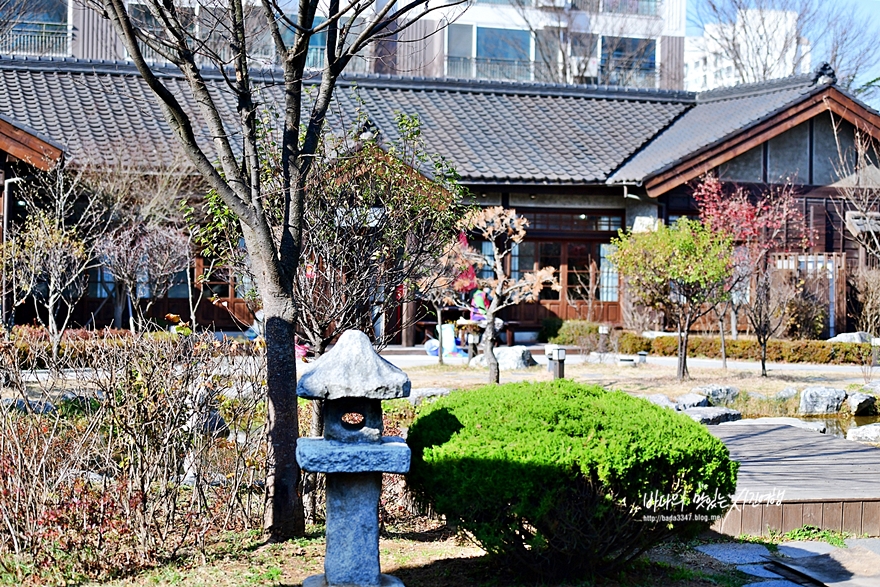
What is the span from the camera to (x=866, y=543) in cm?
646

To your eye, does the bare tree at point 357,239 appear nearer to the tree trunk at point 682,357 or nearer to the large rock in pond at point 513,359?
the tree trunk at point 682,357

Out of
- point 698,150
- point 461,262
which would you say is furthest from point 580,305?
point 461,262

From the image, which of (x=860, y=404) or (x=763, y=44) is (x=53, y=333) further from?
(x=763, y=44)

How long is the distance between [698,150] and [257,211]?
1577 cm

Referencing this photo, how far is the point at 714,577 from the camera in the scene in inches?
221

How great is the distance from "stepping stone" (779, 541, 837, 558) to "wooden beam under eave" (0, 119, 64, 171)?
1295 cm

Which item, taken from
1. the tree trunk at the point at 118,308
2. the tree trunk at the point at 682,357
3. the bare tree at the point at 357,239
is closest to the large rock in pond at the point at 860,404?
the tree trunk at the point at 682,357

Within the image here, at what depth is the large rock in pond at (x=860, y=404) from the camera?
1291cm

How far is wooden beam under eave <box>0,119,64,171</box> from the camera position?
15.8m

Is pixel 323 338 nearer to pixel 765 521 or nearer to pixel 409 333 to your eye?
pixel 765 521

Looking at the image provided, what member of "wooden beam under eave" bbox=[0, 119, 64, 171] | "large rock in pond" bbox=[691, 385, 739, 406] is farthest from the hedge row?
"wooden beam under eave" bbox=[0, 119, 64, 171]

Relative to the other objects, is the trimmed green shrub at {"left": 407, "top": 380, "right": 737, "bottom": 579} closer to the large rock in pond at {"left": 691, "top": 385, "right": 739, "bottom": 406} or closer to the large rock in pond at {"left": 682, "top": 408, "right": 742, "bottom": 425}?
Result: the large rock in pond at {"left": 682, "top": 408, "right": 742, "bottom": 425}

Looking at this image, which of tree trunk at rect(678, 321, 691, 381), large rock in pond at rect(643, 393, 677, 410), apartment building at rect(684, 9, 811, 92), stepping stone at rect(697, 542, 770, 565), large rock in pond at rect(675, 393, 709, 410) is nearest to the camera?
stepping stone at rect(697, 542, 770, 565)

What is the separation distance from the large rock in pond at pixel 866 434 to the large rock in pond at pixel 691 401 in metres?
1.92
